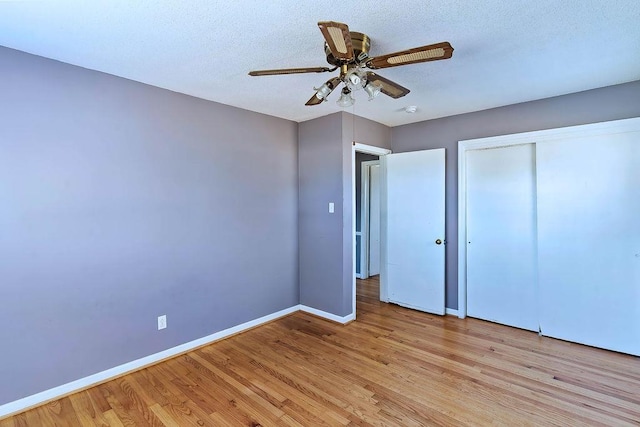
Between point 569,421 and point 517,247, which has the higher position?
point 517,247

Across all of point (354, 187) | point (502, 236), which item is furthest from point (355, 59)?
point (502, 236)

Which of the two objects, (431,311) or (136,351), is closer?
(136,351)

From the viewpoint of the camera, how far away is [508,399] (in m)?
2.21

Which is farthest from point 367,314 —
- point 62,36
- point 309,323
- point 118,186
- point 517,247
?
point 62,36

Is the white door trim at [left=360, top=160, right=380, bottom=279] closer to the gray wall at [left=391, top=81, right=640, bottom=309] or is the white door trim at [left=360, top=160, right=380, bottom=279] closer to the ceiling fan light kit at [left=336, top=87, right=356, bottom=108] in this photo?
the gray wall at [left=391, top=81, right=640, bottom=309]

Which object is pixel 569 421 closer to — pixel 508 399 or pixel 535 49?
pixel 508 399

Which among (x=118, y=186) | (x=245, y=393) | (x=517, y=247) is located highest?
(x=118, y=186)

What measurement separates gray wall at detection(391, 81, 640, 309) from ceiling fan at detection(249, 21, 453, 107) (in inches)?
75.2

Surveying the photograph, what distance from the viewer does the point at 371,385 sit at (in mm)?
2395

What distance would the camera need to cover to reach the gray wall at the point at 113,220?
→ 2156 millimetres

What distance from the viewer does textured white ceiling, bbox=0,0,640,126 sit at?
1.71 m

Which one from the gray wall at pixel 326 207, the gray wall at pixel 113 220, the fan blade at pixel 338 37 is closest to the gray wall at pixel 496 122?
the gray wall at pixel 326 207

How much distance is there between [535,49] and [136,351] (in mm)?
3839

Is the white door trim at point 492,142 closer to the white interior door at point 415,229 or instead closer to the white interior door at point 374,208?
the white interior door at point 415,229
